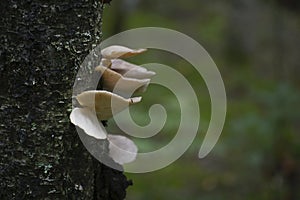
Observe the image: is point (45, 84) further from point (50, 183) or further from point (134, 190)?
point (134, 190)

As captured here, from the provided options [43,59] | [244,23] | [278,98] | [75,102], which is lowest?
[244,23]

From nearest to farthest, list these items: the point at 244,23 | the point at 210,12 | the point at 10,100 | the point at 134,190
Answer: the point at 10,100 < the point at 134,190 < the point at 244,23 < the point at 210,12

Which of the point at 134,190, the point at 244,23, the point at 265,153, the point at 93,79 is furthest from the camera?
the point at 244,23

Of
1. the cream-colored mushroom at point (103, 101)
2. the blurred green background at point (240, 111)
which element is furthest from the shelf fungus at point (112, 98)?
the blurred green background at point (240, 111)

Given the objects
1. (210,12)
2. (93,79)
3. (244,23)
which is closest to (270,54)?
(244,23)

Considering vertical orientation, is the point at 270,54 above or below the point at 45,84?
below
